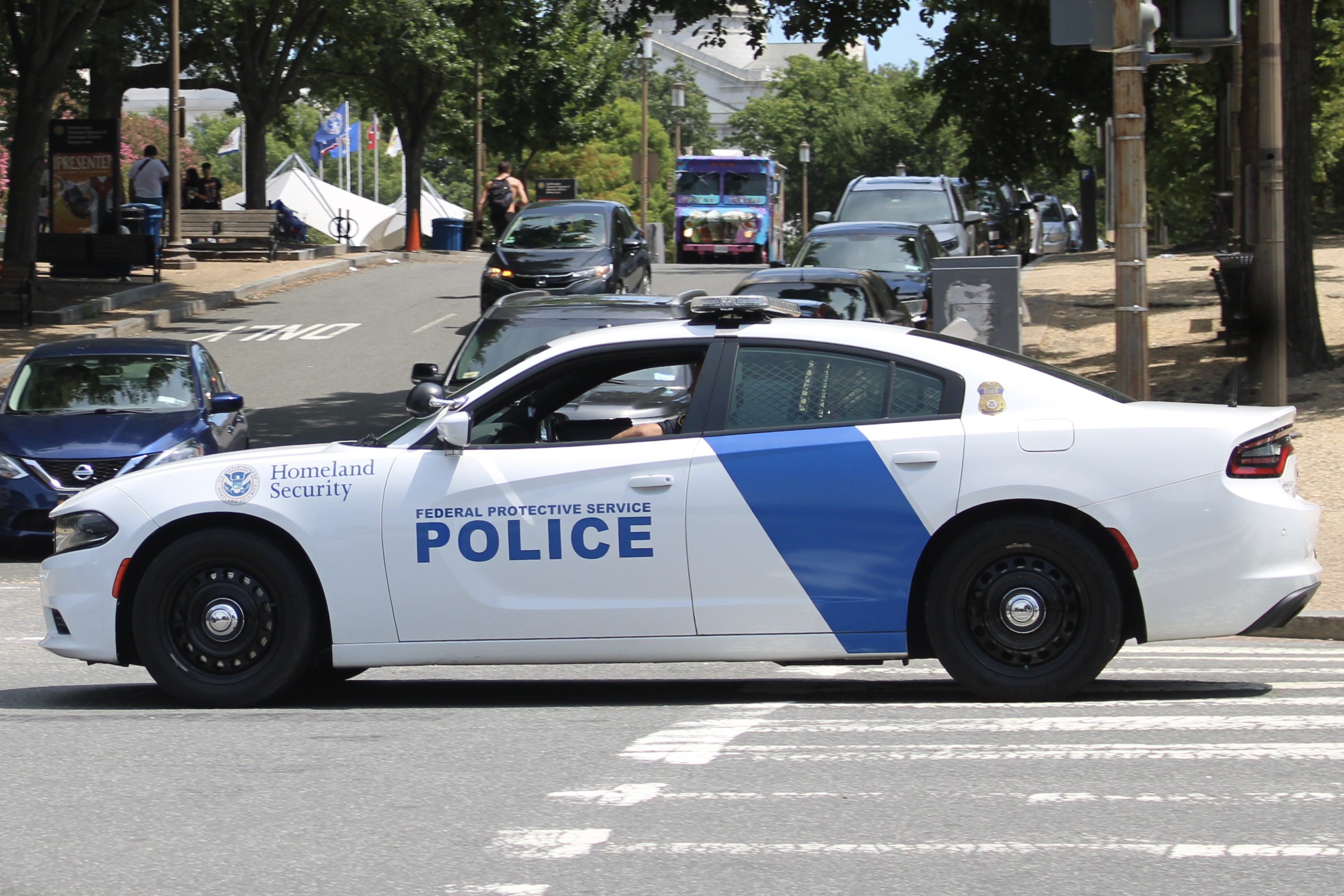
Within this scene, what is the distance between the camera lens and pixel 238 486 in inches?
267

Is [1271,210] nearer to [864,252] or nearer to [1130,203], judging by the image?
[1130,203]

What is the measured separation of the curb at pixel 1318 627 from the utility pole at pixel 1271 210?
279cm

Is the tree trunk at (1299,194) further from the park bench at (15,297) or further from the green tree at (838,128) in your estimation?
the green tree at (838,128)

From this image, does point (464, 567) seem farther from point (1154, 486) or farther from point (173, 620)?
point (1154, 486)

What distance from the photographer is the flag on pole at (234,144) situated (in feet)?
270

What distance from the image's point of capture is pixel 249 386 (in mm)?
21203

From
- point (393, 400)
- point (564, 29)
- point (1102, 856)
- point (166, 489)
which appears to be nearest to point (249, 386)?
point (393, 400)

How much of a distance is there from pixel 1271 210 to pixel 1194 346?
27.2 ft

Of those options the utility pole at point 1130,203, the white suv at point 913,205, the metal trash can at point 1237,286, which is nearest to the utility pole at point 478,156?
the white suv at point 913,205

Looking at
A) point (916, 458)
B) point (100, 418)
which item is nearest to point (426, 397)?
A: point (916, 458)

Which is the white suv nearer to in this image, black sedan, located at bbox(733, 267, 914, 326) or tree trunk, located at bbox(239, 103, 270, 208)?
black sedan, located at bbox(733, 267, 914, 326)

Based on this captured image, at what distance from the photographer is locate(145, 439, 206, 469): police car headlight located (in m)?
12.6

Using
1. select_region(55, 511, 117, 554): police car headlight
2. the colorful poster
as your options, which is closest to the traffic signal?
select_region(55, 511, 117, 554): police car headlight

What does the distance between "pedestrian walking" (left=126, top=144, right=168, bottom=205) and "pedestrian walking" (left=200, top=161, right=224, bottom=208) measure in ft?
13.5
